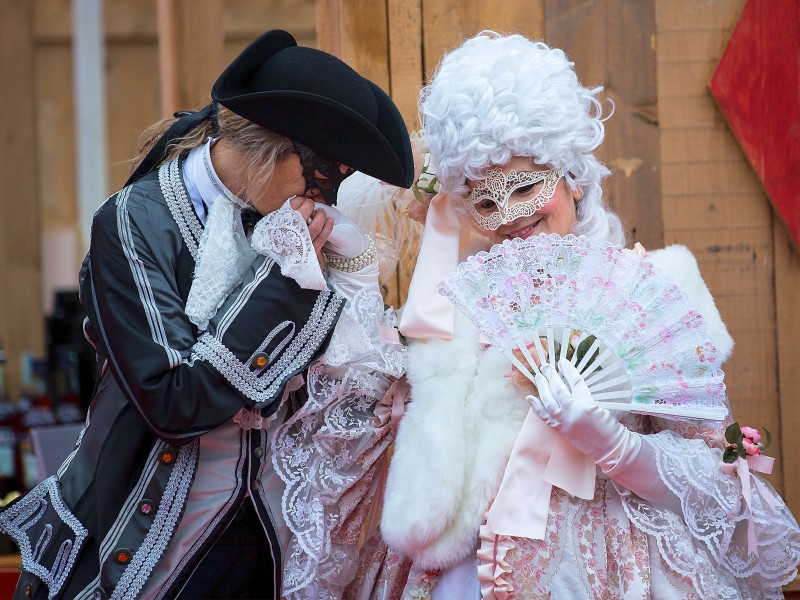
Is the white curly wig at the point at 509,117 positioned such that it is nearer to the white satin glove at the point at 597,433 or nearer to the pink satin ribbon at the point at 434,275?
the pink satin ribbon at the point at 434,275

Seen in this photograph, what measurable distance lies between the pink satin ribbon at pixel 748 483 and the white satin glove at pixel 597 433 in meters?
0.17

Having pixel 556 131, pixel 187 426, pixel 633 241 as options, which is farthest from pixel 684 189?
pixel 187 426

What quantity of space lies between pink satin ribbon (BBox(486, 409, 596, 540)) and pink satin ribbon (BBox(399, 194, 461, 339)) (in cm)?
32

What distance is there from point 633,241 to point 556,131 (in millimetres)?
822

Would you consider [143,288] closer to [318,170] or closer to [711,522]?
[318,170]

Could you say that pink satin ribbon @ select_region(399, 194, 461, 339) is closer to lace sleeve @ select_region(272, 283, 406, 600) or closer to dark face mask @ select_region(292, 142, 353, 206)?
lace sleeve @ select_region(272, 283, 406, 600)

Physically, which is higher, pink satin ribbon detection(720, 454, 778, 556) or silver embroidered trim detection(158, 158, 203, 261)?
silver embroidered trim detection(158, 158, 203, 261)

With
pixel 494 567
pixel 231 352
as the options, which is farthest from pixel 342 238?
pixel 494 567

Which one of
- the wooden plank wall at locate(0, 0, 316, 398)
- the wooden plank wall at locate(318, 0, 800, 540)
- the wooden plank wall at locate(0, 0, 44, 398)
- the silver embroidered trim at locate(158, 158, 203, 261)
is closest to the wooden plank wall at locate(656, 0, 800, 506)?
the wooden plank wall at locate(318, 0, 800, 540)

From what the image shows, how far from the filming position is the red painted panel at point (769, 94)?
9.07 feet

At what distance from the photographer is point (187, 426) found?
1.90m

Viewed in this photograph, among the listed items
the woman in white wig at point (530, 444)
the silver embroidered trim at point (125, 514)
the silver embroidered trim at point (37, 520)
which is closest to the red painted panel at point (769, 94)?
the woman in white wig at point (530, 444)

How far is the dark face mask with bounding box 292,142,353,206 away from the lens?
6.84 feet

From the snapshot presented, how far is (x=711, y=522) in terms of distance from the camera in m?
1.98
